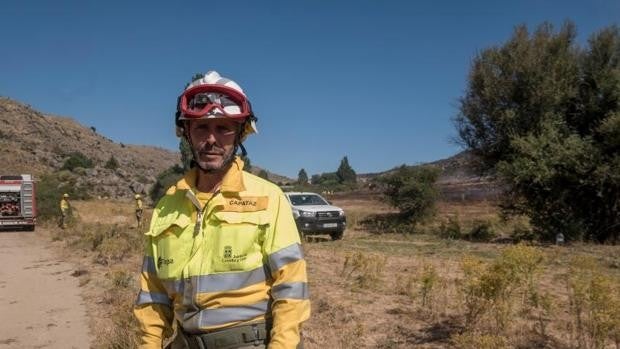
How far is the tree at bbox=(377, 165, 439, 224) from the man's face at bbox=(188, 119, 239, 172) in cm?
2183

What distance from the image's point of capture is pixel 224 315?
2180mm

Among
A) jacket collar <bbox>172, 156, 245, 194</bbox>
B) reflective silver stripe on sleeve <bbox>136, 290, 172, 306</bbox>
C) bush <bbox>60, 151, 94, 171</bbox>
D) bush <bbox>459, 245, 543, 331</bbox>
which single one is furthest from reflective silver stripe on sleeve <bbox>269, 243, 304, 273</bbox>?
bush <bbox>60, 151, 94, 171</bbox>

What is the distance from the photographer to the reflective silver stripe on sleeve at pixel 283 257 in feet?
7.10

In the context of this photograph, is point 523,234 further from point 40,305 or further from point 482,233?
point 40,305

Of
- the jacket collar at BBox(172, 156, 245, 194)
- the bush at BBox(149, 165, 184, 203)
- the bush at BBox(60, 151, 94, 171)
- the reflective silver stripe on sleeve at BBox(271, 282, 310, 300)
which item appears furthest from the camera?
the bush at BBox(60, 151, 94, 171)

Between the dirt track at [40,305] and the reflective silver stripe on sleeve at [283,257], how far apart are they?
5.28 meters

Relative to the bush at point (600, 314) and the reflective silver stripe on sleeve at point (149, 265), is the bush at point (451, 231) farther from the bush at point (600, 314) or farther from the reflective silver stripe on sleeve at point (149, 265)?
the reflective silver stripe on sleeve at point (149, 265)

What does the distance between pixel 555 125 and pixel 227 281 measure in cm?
1667

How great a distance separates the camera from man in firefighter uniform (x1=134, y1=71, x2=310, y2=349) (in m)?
2.18

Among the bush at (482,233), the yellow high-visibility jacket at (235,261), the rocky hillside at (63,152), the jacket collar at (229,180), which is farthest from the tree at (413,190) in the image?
the rocky hillside at (63,152)

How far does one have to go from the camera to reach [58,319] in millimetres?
7648

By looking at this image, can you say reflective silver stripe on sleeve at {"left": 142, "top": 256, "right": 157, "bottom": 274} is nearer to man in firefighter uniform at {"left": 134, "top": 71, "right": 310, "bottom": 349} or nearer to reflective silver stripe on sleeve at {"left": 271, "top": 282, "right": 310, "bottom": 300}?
man in firefighter uniform at {"left": 134, "top": 71, "right": 310, "bottom": 349}

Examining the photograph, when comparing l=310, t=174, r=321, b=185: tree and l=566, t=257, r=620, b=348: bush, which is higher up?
l=310, t=174, r=321, b=185: tree

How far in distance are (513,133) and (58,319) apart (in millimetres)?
14800
